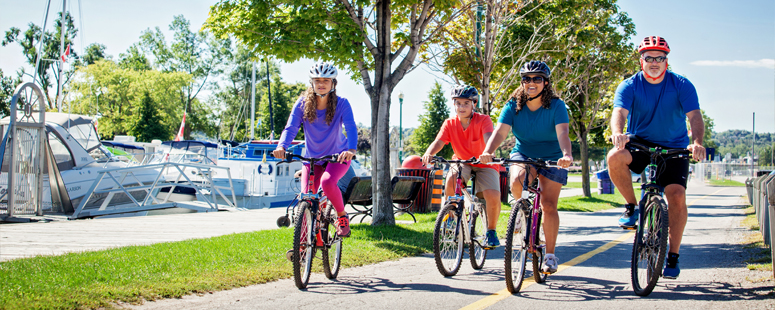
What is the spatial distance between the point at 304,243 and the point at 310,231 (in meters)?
0.12

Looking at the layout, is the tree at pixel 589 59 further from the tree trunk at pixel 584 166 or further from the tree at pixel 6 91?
the tree at pixel 6 91

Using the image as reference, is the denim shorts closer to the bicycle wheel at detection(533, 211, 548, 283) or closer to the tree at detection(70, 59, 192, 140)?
the bicycle wheel at detection(533, 211, 548, 283)

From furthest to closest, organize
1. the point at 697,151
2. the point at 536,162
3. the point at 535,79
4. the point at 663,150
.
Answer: the point at 535,79 < the point at 536,162 < the point at 663,150 < the point at 697,151

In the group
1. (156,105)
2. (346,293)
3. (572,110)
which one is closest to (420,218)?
(346,293)

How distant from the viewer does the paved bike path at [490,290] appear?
4598mm

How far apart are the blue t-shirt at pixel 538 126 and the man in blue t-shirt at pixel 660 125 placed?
1.94 ft

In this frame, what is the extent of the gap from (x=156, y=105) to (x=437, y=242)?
57281mm

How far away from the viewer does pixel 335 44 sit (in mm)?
9328

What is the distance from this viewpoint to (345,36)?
9.16 meters

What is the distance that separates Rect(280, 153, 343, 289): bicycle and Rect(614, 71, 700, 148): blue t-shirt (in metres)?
2.65

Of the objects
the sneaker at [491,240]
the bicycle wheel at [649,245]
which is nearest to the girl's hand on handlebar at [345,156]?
the sneaker at [491,240]

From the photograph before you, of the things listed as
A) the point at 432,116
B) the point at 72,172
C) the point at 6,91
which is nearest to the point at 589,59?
the point at 72,172

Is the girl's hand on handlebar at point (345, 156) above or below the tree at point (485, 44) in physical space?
below

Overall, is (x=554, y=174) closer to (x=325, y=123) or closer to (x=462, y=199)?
(x=462, y=199)
